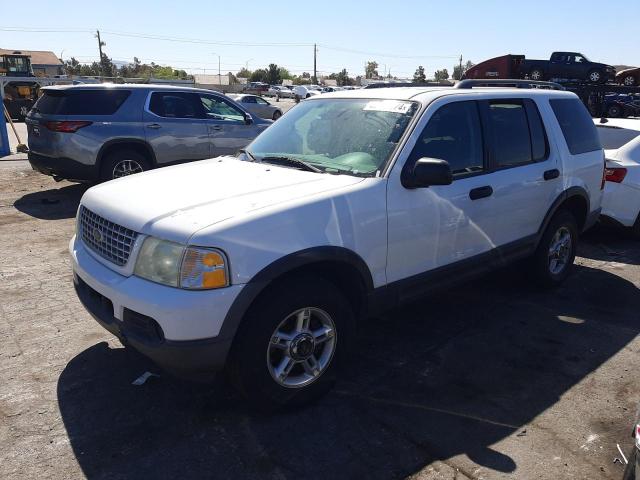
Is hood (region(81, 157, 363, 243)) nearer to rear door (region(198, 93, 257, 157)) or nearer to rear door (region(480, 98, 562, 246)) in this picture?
rear door (region(480, 98, 562, 246))

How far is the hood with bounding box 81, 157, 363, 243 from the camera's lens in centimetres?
291

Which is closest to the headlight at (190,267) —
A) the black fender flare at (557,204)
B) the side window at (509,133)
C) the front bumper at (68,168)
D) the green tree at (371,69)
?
the side window at (509,133)

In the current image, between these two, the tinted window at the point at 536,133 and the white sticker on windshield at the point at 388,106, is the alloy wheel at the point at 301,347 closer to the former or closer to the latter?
the white sticker on windshield at the point at 388,106

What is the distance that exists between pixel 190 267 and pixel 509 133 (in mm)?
2999

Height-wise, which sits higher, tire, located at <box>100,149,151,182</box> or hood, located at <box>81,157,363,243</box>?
hood, located at <box>81,157,363,243</box>

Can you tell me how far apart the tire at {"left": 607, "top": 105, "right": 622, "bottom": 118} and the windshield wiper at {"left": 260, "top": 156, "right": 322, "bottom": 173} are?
2590cm

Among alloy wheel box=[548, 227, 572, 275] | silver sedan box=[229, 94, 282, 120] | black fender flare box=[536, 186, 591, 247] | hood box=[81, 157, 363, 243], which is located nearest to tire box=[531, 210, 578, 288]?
alloy wheel box=[548, 227, 572, 275]

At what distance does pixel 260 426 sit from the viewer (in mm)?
3135

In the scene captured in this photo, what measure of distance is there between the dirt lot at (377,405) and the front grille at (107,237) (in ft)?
2.90

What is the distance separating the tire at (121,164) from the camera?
8.53m

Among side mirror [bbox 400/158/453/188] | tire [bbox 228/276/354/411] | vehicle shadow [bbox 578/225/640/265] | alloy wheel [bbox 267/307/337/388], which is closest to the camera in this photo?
tire [bbox 228/276/354/411]

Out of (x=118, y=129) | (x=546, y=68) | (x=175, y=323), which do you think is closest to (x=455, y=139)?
(x=175, y=323)

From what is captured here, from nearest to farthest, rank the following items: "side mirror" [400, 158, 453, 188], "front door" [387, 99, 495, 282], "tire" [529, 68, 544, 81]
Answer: "side mirror" [400, 158, 453, 188] → "front door" [387, 99, 495, 282] → "tire" [529, 68, 544, 81]

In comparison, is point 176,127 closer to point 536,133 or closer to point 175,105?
point 175,105
